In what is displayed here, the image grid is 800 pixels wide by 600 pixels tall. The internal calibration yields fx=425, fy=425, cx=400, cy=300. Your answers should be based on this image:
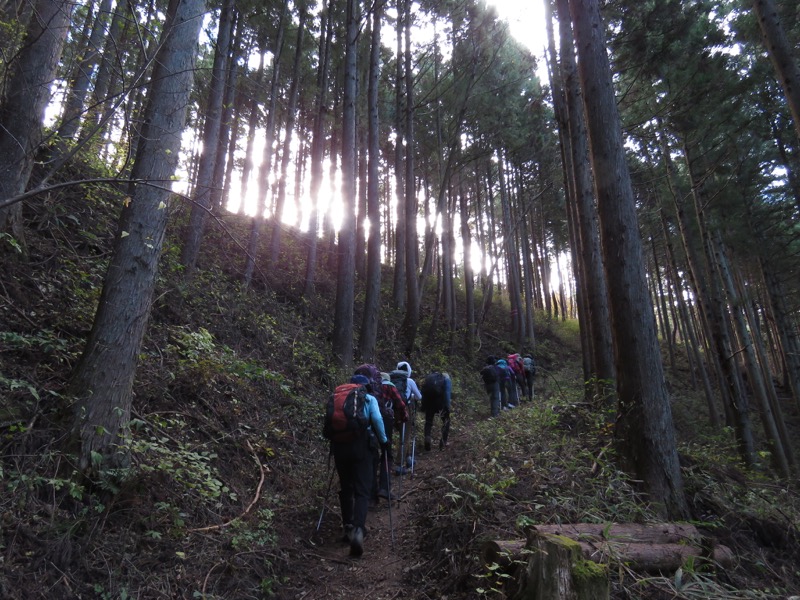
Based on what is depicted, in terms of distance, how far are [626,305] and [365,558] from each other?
161 inches

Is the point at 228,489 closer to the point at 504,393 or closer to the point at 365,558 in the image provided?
the point at 365,558

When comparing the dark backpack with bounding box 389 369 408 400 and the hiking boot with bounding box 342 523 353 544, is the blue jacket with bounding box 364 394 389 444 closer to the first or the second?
the hiking boot with bounding box 342 523 353 544

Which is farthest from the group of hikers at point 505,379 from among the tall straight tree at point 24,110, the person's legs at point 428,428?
the tall straight tree at point 24,110

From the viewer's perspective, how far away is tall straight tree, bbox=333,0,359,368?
10.8 metres

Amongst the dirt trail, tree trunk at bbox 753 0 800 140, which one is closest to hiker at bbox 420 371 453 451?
the dirt trail

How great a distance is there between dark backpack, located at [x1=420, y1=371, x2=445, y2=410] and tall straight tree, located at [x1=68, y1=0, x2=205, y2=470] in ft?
18.1

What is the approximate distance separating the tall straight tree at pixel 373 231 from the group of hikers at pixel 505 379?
10.5 feet

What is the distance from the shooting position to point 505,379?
1252cm

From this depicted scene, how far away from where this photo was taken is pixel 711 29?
38.5ft

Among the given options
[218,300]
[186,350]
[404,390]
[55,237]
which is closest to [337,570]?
[404,390]

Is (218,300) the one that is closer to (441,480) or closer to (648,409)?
(441,480)

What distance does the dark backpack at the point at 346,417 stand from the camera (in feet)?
15.9

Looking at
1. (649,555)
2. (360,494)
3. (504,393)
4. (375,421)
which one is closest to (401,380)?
(375,421)

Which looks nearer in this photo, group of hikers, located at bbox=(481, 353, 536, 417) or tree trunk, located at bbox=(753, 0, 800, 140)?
tree trunk, located at bbox=(753, 0, 800, 140)
